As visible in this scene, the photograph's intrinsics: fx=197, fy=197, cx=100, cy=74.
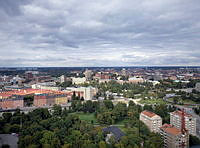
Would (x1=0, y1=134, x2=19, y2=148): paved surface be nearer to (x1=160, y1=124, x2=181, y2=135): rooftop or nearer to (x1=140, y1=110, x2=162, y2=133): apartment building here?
(x1=140, y1=110, x2=162, y2=133): apartment building

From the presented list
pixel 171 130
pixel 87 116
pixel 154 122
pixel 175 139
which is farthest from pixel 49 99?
pixel 175 139

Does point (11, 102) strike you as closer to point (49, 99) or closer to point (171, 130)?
point (49, 99)

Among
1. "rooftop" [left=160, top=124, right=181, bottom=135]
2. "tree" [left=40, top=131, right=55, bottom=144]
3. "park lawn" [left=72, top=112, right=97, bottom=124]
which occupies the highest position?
"rooftop" [left=160, top=124, right=181, bottom=135]

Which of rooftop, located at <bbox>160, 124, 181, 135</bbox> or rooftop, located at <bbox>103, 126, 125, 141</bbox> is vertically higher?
rooftop, located at <bbox>160, 124, 181, 135</bbox>

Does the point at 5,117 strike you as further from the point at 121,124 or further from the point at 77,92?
→ the point at 77,92

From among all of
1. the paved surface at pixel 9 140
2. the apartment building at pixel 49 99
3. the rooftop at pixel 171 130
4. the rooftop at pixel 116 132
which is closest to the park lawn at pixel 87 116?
the rooftop at pixel 116 132

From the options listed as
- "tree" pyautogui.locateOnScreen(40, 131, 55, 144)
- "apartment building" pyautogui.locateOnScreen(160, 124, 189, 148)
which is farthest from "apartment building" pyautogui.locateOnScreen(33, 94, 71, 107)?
"apartment building" pyautogui.locateOnScreen(160, 124, 189, 148)

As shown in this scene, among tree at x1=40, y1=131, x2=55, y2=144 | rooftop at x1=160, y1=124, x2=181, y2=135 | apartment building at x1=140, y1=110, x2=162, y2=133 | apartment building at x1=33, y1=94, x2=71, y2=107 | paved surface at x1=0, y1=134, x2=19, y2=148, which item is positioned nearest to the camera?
tree at x1=40, y1=131, x2=55, y2=144

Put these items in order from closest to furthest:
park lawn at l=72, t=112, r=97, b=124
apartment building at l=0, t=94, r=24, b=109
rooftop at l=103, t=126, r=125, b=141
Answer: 1. rooftop at l=103, t=126, r=125, b=141
2. park lawn at l=72, t=112, r=97, b=124
3. apartment building at l=0, t=94, r=24, b=109

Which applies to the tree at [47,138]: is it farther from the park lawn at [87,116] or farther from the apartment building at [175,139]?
the apartment building at [175,139]
